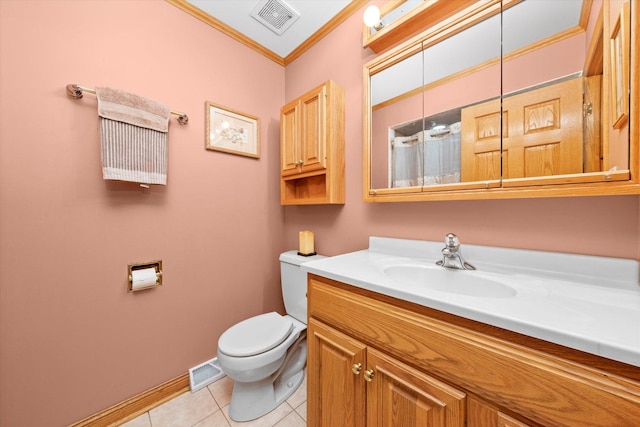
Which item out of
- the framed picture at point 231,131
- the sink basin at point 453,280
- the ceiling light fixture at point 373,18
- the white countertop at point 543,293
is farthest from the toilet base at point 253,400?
the ceiling light fixture at point 373,18

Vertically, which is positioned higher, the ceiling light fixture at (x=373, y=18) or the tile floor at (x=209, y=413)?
the ceiling light fixture at (x=373, y=18)

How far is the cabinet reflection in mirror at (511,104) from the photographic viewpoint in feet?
2.23

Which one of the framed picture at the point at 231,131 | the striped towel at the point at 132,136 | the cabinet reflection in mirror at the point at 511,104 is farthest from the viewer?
the framed picture at the point at 231,131

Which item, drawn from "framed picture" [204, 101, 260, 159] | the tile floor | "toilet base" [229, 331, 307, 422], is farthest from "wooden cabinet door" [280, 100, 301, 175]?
the tile floor

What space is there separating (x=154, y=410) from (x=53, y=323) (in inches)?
26.6

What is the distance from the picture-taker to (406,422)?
65 centimetres

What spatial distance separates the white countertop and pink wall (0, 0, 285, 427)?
0.92m

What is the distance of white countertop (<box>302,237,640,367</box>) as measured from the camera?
0.42m

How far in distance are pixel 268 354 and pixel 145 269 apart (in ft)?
2.61

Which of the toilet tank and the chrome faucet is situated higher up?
the chrome faucet

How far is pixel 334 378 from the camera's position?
840 millimetres

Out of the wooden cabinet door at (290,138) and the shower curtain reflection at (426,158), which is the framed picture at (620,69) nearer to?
the shower curtain reflection at (426,158)

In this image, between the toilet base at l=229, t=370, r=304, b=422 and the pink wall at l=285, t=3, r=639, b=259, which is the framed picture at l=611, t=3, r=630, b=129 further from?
the toilet base at l=229, t=370, r=304, b=422

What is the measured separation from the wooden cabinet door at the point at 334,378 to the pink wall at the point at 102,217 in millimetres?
879
